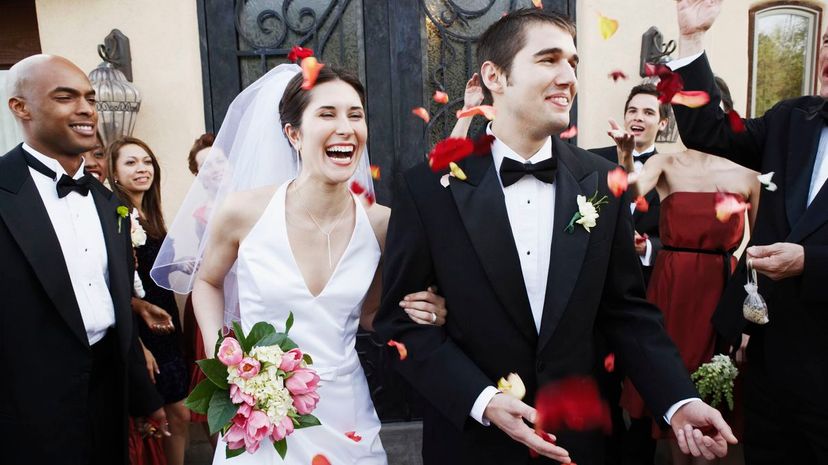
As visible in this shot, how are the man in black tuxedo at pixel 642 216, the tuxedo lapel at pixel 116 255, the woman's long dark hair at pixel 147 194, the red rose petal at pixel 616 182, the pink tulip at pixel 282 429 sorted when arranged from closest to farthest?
the pink tulip at pixel 282 429
the red rose petal at pixel 616 182
the tuxedo lapel at pixel 116 255
the woman's long dark hair at pixel 147 194
the man in black tuxedo at pixel 642 216

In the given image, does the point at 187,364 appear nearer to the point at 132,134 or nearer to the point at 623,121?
the point at 132,134

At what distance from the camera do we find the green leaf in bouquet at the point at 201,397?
1769mm

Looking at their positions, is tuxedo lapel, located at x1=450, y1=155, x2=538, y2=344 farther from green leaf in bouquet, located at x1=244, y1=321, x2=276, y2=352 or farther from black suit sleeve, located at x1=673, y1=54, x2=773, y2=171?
black suit sleeve, located at x1=673, y1=54, x2=773, y2=171

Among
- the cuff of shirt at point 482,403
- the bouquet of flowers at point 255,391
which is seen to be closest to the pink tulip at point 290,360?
the bouquet of flowers at point 255,391

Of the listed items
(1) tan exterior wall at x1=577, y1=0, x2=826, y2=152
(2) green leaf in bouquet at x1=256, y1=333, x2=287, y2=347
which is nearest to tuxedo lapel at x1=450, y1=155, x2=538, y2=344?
(2) green leaf in bouquet at x1=256, y1=333, x2=287, y2=347

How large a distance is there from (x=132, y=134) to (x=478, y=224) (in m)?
3.33

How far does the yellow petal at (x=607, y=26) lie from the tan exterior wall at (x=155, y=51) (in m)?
2.99

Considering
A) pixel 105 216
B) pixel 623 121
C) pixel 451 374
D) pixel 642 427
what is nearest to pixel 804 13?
pixel 623 121

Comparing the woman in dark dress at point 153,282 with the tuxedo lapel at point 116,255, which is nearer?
the tuxedo lapel at point 116,255

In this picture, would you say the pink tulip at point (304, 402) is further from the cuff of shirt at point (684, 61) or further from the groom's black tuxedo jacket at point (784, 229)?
the cuff of shirt at point (684, 61)

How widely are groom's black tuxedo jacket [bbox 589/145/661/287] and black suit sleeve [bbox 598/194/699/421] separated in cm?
205

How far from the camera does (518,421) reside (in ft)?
5.11

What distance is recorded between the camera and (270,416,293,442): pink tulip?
1750 mm

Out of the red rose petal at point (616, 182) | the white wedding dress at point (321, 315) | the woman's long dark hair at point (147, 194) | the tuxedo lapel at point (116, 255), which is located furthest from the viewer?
the woman's long dark hair at point (147, 194)
